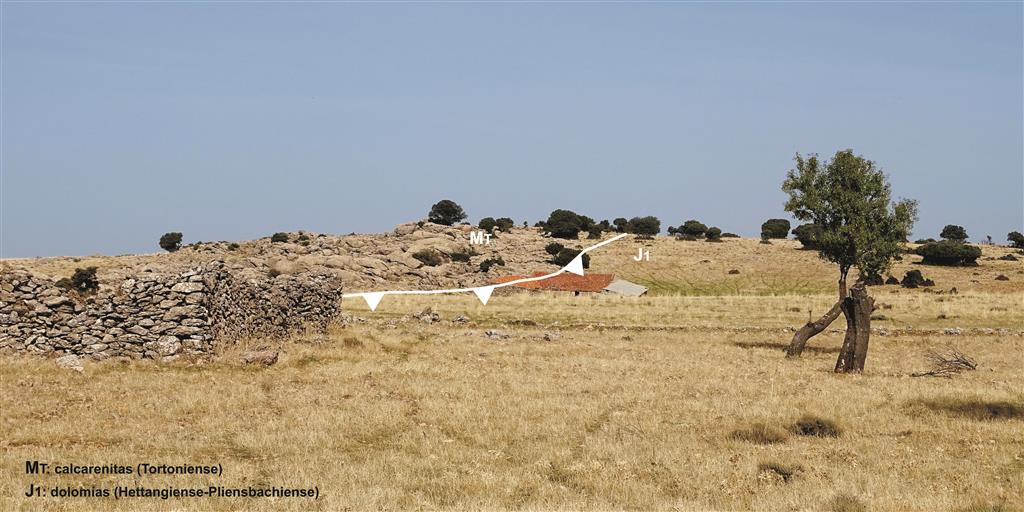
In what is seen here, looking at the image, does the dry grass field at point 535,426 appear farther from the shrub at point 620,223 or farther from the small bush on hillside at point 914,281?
the shrub at point 620,223

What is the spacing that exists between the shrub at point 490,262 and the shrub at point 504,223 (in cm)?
3166

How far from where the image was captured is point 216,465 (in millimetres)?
14859

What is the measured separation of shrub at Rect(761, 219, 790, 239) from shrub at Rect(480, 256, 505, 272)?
208 feet

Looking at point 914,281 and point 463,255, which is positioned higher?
point 463,255

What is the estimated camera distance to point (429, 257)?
98.1 metres

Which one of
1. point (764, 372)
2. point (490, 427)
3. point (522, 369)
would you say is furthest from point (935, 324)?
point (490, 427)

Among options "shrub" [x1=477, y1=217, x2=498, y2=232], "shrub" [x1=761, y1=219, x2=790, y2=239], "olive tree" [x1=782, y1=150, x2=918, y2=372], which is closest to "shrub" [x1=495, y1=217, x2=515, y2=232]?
"shrub" [x1=477, y1=217, x2=498, y2=232]

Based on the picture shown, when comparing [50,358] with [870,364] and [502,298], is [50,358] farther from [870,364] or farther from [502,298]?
[502,298]

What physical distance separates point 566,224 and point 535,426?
11402cm

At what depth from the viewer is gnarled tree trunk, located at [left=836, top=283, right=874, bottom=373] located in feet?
93.6

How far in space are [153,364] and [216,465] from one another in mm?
12429

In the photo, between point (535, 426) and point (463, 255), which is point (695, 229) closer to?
point (463, 255)

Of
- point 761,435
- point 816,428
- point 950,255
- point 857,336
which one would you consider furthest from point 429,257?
point 761,435

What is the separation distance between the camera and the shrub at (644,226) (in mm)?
156000
